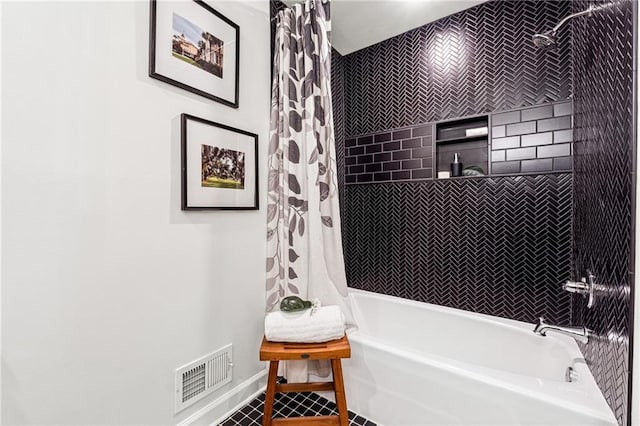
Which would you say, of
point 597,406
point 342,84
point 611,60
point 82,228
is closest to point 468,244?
point 597,406

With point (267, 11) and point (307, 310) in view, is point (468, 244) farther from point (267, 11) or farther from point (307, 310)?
point (267, 11)

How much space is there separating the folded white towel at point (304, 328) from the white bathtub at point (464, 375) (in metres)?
0.27

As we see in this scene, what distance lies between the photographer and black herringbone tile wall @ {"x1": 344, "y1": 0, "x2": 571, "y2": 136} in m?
1.77

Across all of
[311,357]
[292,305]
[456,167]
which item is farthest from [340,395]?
[456,167]

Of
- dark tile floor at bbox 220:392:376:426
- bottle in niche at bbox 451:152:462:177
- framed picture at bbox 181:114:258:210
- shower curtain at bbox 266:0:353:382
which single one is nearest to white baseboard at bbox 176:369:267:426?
Answer: dark tile floor at bbox 220:392:376:426

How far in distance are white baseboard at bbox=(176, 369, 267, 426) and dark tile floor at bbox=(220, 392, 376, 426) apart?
0.10 ft

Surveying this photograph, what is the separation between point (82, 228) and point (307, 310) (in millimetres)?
1023

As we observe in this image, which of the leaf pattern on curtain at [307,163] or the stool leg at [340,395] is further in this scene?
the leaf pattern on curtain at [307,163]

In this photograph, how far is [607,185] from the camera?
109 centimetres

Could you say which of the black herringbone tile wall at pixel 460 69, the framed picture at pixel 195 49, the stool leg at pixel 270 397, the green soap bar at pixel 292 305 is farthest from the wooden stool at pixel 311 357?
the black herringbone tile wall at pixel 460 69

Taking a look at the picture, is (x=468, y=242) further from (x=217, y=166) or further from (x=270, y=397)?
(x=217, y=166)

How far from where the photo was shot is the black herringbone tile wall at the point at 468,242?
68.7 inches

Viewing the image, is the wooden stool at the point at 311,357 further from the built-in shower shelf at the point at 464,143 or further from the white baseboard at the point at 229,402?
the built-in shower shelf at the point at 464,143

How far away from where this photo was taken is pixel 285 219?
1.68m
